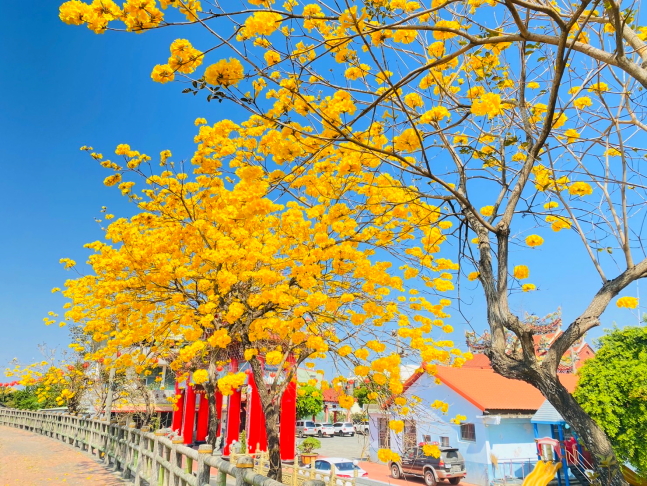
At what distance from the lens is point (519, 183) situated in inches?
160

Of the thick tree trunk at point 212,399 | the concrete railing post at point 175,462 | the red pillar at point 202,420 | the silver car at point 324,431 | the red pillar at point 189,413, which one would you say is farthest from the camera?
the silver car at point 324,431

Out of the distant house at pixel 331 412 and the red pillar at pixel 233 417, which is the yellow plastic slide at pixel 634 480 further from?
the distant house at pixel 331 412

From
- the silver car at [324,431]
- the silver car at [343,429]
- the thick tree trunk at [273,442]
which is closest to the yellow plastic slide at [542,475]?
the thick tree trunk at [273,442]

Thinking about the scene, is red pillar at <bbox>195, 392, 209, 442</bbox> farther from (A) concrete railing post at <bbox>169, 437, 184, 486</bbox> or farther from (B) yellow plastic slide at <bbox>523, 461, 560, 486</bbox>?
(A) concrete railing post at <bbox>169, 437, 184, 486</bbox>

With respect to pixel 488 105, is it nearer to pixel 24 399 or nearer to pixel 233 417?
pixel 233 417

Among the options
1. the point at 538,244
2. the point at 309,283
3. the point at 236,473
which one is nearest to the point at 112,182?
the point at 309,283

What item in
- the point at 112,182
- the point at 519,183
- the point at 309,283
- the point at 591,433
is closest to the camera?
the point at 591,433

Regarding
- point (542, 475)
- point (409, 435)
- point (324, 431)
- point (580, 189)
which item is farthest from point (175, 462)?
point (324, 431)

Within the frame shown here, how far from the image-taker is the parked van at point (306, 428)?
35844mm

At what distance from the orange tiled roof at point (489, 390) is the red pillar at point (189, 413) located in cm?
1334

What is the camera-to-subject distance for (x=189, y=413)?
23.8 m

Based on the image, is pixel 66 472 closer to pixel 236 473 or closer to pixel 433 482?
pixel 236 473

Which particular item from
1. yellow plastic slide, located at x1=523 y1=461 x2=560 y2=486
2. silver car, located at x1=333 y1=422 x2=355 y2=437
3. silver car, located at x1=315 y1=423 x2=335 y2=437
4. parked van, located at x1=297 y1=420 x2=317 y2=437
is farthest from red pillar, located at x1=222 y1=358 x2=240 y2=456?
silver car, located at x1=333 y1=422 x2=355 y2=437

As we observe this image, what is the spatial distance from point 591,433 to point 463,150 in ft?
9.04
